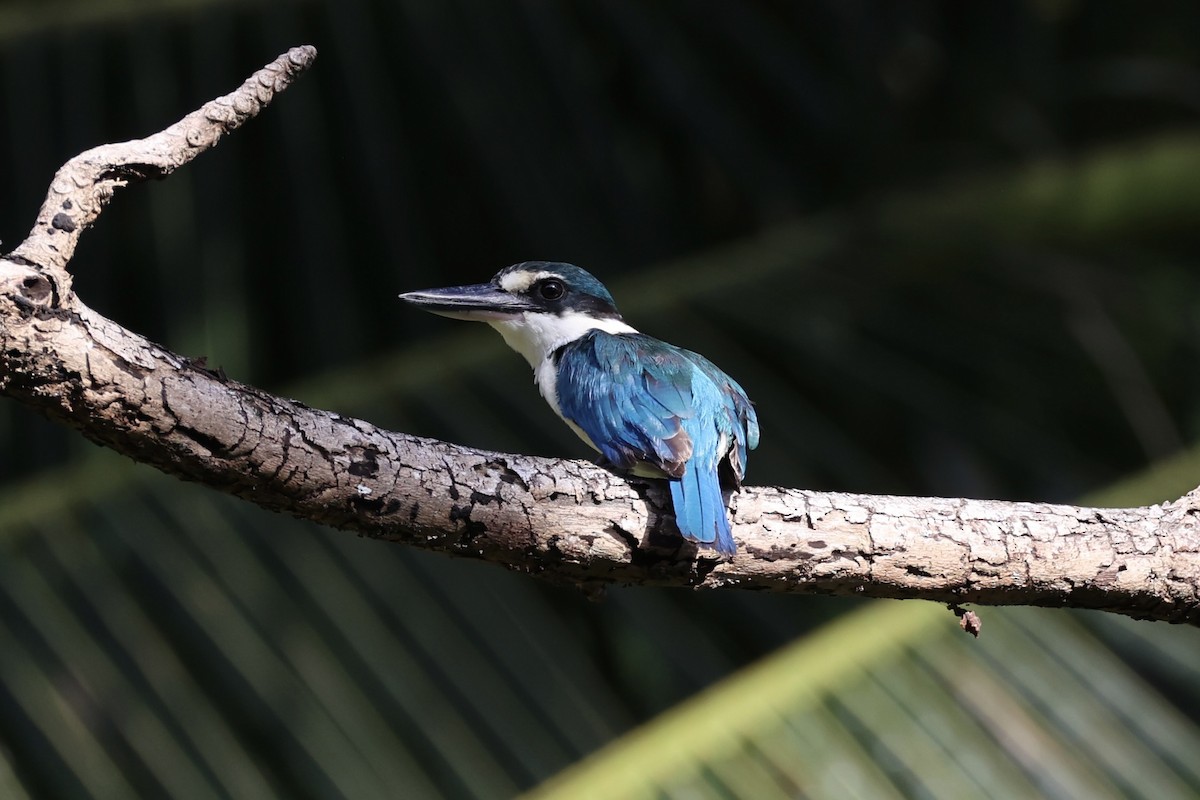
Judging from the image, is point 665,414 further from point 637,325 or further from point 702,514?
point 637,325

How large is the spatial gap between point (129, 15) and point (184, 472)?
8.21 ft

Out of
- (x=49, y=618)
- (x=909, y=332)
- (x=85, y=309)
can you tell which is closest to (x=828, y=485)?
(x=909, y=332)

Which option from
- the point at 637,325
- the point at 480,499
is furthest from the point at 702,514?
the point at 637,325

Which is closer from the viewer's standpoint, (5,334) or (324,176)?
(5,334)

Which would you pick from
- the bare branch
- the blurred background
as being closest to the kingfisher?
the blurred background

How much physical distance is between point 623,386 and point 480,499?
0.96m

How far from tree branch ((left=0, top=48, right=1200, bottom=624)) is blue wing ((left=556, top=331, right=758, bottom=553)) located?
75 millimetres

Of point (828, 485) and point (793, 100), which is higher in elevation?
point (793, 100)

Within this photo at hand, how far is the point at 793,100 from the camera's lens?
182 inches

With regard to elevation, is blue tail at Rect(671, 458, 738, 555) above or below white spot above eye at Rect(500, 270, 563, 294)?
below

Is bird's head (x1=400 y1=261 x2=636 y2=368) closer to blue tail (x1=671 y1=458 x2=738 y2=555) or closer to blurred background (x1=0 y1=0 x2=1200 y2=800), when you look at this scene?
blurred background (x1=0 y1=0 x2=1200 y2=800)

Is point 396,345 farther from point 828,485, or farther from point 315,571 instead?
point 828,485

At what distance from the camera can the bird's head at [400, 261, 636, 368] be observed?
12.7 feet

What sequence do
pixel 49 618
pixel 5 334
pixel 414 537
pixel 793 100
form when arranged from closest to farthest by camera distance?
pixel 5 334, pixel 414 537, pixel 49 618, pixel 793 100
